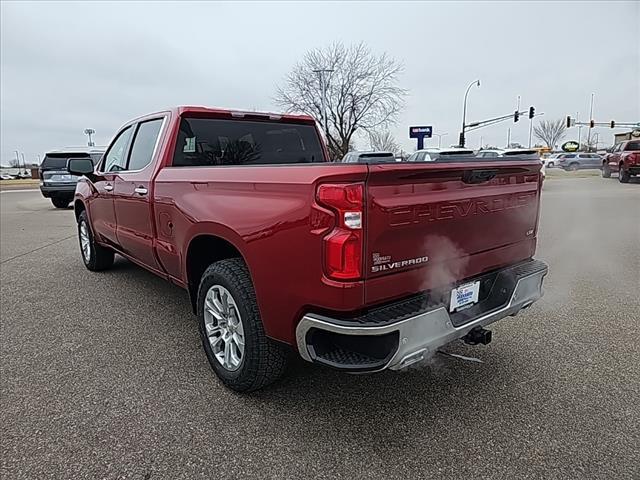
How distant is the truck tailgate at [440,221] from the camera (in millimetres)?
2279

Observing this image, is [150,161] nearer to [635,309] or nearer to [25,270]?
[25,270]

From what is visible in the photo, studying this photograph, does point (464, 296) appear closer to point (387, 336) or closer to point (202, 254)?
point (387, 336)

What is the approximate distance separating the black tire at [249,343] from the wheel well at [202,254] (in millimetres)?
211

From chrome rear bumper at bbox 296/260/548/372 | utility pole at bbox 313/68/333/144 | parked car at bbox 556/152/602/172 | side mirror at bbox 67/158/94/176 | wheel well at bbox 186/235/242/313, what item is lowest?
parked car at bbox 556/152/602/172

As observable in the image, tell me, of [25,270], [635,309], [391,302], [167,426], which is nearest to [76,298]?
[25,270]

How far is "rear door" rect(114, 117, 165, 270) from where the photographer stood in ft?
13.2

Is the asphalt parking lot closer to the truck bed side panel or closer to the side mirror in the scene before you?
the truck bed side panel

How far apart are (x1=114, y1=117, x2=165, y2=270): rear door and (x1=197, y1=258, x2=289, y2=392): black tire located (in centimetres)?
136

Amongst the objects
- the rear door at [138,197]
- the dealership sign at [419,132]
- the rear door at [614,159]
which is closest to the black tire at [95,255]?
the rear door at [138,197]

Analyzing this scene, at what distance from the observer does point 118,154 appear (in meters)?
5.12

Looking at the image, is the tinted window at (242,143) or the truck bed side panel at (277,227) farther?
the tinted window at (242,143)

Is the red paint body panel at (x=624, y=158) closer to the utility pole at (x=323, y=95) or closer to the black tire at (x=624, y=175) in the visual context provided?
the black tire at (x=624, y=175)

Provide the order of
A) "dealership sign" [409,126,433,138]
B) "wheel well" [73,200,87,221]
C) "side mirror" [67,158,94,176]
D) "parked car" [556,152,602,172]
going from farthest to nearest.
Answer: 1. "parked car" [556,152,602,172]
2. "dealership sign" [409,126,433,138]
3. "wheel well" [73,200,87,221]
4. "side mirror" [67,158,94,176]

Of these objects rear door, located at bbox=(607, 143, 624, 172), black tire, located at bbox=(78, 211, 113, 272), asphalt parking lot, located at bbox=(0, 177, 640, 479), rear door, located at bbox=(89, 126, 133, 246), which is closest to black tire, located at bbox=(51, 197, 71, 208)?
black tire, located at bbox=(78, 211, 113, 272)
